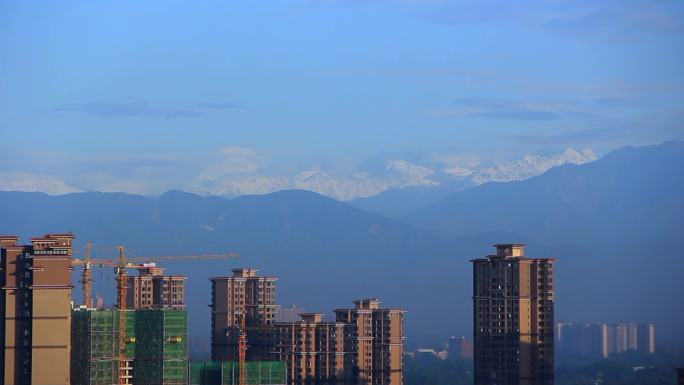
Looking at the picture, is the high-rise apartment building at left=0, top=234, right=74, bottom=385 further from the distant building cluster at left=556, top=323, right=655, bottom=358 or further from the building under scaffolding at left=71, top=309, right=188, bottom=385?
the distant building cluster at left=556, top=323, right=655, bottom=358

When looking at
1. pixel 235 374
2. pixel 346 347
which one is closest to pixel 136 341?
pixel 235 374

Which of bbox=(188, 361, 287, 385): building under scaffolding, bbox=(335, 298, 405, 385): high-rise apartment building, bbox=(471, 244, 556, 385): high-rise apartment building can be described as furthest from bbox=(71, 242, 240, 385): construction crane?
bbox=(471, 244, 556, 385): high-rise apartment building

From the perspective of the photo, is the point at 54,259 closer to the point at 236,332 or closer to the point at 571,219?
the point at 236,332

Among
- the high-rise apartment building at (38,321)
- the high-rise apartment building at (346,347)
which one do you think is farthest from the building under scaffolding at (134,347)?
the high-rise apartment building at (346,347)

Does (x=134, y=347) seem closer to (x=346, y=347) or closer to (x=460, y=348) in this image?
(x=346, y=347)

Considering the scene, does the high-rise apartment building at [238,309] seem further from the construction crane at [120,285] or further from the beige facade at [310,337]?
the construction crane at [120,285]
